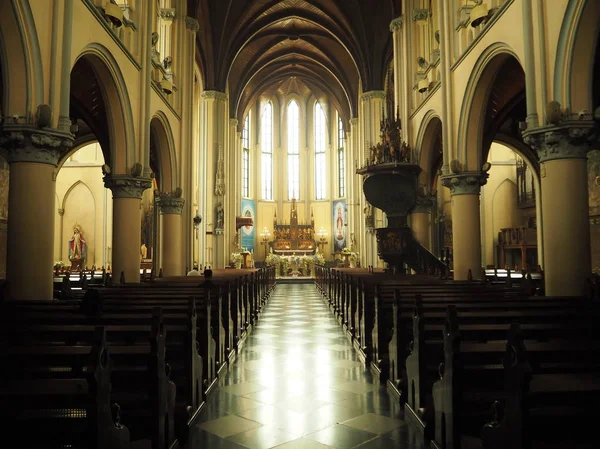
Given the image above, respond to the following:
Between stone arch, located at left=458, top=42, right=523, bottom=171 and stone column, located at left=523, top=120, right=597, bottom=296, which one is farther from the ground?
stone arch, located at left=458, top=42, right=523, bottom=171

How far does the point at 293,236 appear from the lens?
38844mm

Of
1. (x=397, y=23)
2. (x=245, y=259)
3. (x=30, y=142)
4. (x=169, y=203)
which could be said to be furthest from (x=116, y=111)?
(x=245, y=259)

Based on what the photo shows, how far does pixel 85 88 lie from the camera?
12.0 meters

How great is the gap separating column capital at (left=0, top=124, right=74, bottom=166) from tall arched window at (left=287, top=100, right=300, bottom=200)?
114 feet

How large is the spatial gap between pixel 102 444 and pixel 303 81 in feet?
129

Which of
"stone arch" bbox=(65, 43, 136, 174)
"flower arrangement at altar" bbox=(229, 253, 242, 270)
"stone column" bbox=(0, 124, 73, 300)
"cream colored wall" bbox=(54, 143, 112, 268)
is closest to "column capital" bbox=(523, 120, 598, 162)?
"stone column" bbox=(0, 124, 73, 300)

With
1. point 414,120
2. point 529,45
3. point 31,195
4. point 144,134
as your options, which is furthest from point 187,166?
point 529,45

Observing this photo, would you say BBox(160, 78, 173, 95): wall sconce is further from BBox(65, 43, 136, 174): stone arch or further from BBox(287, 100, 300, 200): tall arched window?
BBox(287, 100, 300, 200): tall arched window

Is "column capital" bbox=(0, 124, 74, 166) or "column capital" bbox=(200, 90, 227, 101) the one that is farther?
"column capital" bbox=(200, 90, 227, 101)

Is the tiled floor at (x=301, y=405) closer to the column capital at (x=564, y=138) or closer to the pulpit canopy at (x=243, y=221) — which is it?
the column capital at (x=564, y=138)

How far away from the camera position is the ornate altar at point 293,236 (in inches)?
1502

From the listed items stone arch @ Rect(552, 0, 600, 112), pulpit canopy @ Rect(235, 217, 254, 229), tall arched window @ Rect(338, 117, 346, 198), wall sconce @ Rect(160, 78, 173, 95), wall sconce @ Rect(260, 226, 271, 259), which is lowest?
wall sconce @ Rect(260, 226, 271, 259)

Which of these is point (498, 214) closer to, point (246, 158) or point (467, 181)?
point (467, 181)

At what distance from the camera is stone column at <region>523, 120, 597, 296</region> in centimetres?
755
